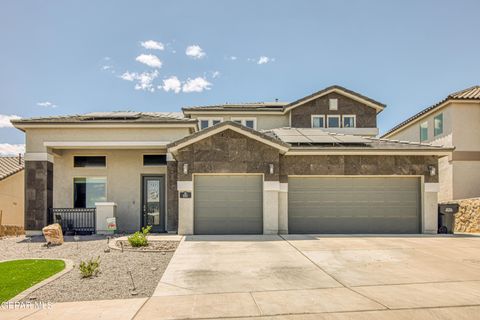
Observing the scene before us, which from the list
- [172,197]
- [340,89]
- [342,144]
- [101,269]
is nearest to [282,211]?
[342,144]

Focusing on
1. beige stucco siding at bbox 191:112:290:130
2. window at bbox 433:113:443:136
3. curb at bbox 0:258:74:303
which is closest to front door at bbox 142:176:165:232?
curb at bbox 0:258:74:303

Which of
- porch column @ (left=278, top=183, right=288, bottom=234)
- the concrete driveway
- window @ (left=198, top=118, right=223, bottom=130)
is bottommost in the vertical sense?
the concrete driveway

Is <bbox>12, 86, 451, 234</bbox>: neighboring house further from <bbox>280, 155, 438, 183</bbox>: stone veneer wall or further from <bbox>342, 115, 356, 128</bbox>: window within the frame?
<bbox>342, 115, 356, 128</bbox>: window

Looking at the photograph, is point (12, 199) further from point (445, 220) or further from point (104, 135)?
point (445, 220)

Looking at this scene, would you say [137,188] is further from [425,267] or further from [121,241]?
[425,267]

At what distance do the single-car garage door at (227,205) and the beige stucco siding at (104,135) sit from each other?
8.93ft

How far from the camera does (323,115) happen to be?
26.0 m

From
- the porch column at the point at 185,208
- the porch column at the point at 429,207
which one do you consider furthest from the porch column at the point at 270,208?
the porch column at the point at 429,207

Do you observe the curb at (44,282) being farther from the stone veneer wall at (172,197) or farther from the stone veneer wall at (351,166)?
the stone veneer wall at (351,166)

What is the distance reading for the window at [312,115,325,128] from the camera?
25.8 meters

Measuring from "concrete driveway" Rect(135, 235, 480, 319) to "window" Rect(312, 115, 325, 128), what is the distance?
13.9 meters

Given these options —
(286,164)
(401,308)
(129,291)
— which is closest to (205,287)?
(129,291)

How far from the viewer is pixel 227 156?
1475 cm

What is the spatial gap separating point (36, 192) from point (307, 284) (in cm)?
1328
